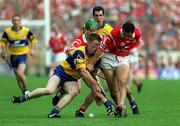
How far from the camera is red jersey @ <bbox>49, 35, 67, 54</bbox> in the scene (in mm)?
32469

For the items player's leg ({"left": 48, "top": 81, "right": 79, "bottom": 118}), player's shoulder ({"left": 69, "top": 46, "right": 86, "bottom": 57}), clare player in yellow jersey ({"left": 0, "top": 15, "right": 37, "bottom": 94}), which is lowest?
clare player in yellow jersey ({"left": 0, "top": 15, "right": 37, "bottom": 94})

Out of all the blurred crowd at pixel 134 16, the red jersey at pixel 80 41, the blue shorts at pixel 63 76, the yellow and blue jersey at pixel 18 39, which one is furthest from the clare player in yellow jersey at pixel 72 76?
the blurred crowd at pixel 134 16

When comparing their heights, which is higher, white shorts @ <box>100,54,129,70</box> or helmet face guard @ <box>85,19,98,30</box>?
helmet face guard @ <box>85,19,98,30</box>

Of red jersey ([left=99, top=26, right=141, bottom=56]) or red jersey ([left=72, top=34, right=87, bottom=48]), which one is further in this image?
red jersey ([left=72, top=34, right=87, bottom=48])

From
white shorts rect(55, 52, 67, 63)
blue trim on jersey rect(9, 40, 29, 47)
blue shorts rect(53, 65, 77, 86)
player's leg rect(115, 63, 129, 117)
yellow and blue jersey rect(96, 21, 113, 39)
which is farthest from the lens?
white shorts rect(55, 52, 67, 63)

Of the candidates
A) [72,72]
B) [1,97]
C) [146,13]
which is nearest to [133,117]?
[72,72]

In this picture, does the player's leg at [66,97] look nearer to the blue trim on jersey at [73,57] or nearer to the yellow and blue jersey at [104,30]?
the blue trim on jersey at [73,57]

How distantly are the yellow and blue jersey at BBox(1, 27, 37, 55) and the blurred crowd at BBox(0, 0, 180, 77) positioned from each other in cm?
2088

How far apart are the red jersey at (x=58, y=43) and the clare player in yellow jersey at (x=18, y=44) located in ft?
28.5

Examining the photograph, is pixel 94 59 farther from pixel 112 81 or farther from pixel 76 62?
pixel 112 81

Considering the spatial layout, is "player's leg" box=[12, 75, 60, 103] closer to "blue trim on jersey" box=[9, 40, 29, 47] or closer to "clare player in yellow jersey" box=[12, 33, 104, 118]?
"clare player in yellow jersey" box=[12, 33, 104, 118]

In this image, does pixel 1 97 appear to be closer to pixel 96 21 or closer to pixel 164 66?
pixel 96 21

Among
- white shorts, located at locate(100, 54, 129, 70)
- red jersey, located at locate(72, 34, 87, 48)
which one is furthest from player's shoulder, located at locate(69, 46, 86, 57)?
white shorts, located at locate(100, 54, 129, 70)

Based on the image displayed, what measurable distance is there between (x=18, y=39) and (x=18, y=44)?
150 mm
